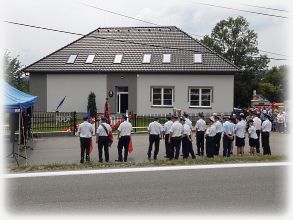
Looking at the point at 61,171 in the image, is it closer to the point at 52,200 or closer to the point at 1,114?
the point at 52,200

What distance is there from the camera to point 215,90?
106 feet

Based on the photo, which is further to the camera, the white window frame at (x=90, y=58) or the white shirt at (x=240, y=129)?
the white window frame at (x=90, y=58)

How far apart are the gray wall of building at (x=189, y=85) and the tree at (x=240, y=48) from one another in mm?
26200

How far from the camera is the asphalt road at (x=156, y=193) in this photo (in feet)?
24.1

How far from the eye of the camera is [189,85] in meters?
32.2

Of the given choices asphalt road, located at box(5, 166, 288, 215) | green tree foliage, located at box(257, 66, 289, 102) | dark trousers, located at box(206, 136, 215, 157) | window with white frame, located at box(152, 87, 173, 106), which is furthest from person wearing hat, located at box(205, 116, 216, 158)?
green tree foliage, located at box(257, 66, 289, 102)

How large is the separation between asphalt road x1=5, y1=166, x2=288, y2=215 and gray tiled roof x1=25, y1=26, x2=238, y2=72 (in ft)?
73.1

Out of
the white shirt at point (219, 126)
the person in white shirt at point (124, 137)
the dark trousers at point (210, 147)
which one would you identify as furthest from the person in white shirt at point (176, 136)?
the white shirt at point (219, 126)

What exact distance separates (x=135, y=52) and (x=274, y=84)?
5779 centimetres

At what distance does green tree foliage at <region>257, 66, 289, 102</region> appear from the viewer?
238 ft

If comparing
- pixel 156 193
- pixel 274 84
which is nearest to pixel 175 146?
pixel 156 193

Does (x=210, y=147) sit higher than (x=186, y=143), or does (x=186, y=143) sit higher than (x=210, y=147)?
(x=186, y=143)

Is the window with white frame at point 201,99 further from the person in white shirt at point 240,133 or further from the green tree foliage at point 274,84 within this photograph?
the green tree foliage at point 274,84

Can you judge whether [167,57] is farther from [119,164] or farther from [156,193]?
[156,193]
